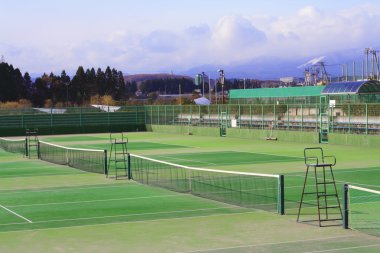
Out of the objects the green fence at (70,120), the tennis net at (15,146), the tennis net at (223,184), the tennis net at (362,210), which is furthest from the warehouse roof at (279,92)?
the tennis net at (362,210)

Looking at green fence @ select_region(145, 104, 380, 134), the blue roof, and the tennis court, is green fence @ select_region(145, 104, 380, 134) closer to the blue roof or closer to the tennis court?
the blue roof

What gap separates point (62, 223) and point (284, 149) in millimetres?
27453

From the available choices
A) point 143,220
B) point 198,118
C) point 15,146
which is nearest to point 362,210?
point 143,220

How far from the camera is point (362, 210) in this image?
1738 centimetres

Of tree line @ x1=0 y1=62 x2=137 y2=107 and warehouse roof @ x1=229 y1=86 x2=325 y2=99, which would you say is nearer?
warehouse roof @ x1=229 y1=86 x2=325 y2=99

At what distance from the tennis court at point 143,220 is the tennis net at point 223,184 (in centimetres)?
42

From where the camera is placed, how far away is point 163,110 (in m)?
74.1

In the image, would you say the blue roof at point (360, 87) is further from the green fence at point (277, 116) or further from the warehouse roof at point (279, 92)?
the warehouse roof at point (279, 92)

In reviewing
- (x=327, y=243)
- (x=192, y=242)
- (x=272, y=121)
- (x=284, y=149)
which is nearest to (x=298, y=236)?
(x=327, y=243)

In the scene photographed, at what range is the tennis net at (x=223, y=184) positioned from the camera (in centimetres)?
1859

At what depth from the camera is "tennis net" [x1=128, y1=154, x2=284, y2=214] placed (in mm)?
18594

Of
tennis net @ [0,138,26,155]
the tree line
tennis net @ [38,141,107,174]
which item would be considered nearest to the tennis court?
tennis net @ [38,141,107,174]

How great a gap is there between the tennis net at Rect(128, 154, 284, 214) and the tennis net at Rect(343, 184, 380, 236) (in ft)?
5.72

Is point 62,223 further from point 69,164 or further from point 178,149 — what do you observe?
point 178,149
